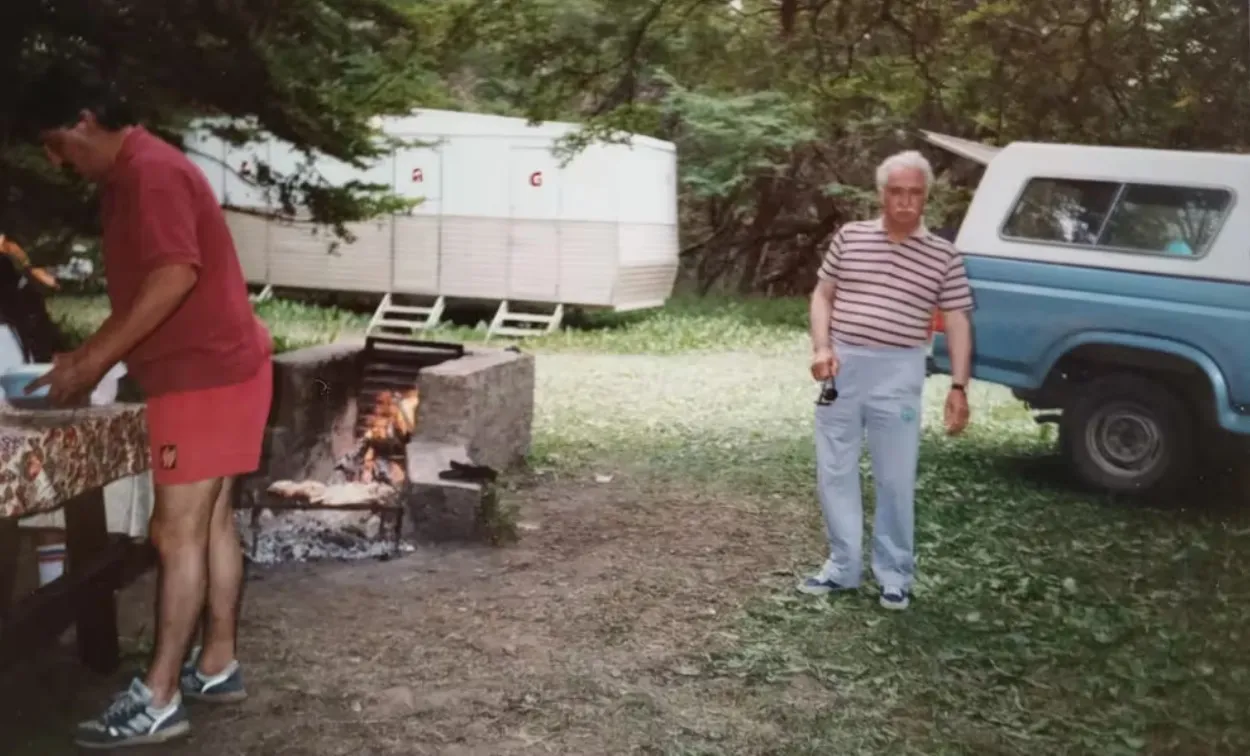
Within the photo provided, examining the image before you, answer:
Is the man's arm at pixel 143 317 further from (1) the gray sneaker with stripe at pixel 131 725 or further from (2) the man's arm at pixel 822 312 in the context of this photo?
(2) the man's arm at pixel 822 312

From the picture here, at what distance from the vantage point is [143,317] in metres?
1.97

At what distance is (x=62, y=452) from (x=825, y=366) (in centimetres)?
181

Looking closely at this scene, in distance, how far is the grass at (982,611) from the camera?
7.98 ft

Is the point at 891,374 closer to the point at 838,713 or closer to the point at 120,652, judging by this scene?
the point at 838,713

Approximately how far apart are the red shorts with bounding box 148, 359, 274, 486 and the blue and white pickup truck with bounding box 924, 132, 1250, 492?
10.4ft

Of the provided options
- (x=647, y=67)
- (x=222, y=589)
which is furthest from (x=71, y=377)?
(x=647, y=67)

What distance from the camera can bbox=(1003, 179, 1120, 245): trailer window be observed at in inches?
174

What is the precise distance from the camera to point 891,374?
2967 millimetres

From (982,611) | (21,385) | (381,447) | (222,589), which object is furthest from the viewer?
(381,447)

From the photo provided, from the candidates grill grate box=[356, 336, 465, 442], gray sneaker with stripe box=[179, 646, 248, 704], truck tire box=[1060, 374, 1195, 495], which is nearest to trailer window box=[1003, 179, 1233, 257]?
truck tire box=[1060, 374, 1195, 495]

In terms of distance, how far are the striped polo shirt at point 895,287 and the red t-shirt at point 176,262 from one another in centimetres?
153

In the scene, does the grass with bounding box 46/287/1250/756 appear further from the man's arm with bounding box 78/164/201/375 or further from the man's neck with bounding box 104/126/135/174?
the man's neck with bounding box 104/126/135/174

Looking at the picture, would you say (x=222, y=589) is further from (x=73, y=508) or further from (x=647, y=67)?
(x=647, y=67)

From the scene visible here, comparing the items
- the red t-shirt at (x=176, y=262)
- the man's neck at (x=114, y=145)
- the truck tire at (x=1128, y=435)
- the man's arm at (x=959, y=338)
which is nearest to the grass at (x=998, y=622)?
the truck tire at (x=1128, y=435)
